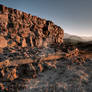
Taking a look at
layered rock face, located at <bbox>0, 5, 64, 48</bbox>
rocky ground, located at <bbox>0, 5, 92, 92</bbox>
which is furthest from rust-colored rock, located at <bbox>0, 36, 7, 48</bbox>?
layered rock face, located at <bbox>0, 5, 64, 48</bbox>

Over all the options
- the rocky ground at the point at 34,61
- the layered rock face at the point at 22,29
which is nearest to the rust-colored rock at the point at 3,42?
the rocky ground at the point at 34,61

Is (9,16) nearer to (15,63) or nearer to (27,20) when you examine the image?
(27,20)

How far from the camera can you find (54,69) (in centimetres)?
1886

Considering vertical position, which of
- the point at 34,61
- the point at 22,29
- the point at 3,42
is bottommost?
the point at 34,61

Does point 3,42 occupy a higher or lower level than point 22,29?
lower

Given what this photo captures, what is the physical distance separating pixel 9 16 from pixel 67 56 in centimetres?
2806

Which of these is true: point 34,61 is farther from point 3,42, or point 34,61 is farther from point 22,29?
point 22,29

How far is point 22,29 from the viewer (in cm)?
2780

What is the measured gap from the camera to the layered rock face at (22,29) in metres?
23.6

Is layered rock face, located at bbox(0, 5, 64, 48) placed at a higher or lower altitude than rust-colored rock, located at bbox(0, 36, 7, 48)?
higher

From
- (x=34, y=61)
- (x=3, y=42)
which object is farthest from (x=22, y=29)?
(x=34, y=61)

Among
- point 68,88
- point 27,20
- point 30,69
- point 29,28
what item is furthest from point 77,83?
point 27,20

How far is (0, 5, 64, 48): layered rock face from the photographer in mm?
23650

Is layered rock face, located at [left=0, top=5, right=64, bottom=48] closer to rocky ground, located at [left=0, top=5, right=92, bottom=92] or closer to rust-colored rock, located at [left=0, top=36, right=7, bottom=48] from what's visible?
rocky ground, located at [left=0, top=5, right=92, bottom=92]
